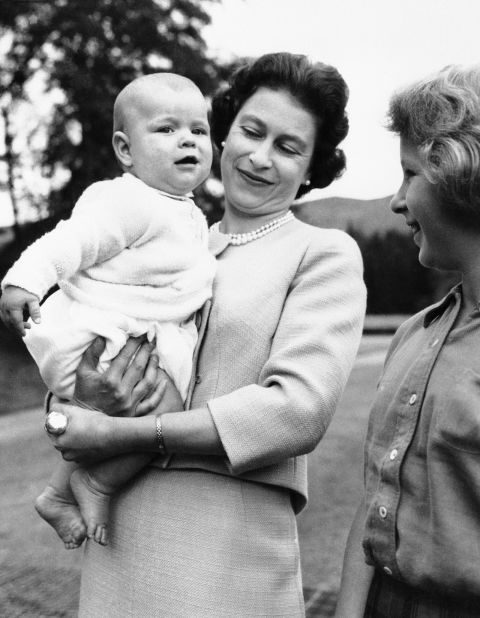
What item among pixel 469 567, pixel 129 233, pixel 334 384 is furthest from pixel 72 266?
pixel 469 567

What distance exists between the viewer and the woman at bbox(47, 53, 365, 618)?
70.2 inches

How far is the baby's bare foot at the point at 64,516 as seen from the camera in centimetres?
194

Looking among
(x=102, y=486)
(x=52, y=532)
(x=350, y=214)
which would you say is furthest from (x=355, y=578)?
(x=350, y=214)

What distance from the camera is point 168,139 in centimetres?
207

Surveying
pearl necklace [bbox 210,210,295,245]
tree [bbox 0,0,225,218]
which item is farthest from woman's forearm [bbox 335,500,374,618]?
tree [bbox 0,0,225,218]

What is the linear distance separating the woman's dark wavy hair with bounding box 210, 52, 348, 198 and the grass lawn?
2722 millimetres

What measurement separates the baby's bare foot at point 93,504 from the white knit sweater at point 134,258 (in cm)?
41

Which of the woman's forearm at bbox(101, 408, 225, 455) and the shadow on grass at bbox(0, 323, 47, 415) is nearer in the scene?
the woman's forearm at bbox(101, 408, 225, 455)

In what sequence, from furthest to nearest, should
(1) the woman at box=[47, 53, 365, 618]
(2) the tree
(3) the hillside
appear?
(2) the tree
(3) the hillside
(1) the woman at box=[47, 53, 365, 618]

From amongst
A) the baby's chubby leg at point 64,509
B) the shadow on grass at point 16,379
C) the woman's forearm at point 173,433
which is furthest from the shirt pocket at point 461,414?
the shadow on grass at point 16,379

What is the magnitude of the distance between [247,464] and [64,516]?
0.52 metres

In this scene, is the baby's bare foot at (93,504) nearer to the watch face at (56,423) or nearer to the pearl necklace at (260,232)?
the watch face at (56,423)

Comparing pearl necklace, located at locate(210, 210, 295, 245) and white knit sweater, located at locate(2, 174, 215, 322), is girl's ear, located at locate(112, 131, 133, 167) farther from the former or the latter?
pearl necklace, located at locate(210, 210, 295, 245)

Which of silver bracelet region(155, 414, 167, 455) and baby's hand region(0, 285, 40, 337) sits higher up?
baby's hand region(0, 285, 40, 337)
